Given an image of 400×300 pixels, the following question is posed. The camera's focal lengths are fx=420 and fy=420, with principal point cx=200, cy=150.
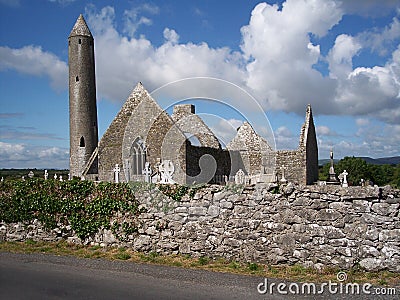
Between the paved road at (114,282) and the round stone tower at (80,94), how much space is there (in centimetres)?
2775

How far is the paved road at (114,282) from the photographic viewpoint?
7375 millimetres

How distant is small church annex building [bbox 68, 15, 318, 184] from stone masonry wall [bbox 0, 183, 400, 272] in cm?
610

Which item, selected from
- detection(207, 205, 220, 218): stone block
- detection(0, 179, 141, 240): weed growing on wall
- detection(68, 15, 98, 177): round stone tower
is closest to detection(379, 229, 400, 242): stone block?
detection(207, 205, 220, 218): stone block

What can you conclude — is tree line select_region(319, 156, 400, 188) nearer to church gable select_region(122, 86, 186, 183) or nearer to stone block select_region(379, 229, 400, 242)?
church gable select_region(122, 86, 186, 183)

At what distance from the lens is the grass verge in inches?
336

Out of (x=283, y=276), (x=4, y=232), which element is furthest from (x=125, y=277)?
(x=4, y=232)

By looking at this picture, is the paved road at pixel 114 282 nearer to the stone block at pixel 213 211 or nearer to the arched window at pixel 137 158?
the stone block at pixel 213 211

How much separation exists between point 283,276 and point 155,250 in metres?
3.69

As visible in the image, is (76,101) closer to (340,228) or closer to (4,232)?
(4,232)

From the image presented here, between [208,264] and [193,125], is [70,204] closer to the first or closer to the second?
[208,264]

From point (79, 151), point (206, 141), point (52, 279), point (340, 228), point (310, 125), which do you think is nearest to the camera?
point (52, 279)

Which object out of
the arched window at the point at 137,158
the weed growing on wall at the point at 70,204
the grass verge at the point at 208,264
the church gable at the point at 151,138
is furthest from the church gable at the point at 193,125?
the grass verge at the point at 208,264

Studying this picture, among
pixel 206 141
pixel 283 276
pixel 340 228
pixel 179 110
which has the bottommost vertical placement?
pixel 283 276

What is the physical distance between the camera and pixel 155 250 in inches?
436
